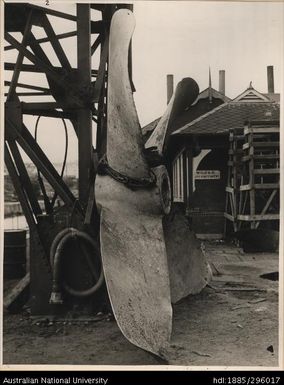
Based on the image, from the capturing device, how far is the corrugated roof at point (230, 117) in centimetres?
1077

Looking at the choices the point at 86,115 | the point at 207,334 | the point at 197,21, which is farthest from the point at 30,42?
the point at 207,334

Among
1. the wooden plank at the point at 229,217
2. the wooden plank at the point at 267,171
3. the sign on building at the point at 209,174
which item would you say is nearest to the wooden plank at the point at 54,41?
the wooden plank at the point at 267,171

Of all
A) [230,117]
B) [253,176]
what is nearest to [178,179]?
[230,117]

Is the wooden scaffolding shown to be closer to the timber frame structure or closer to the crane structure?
the crane structure

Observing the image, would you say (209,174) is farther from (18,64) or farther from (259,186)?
(18,64)

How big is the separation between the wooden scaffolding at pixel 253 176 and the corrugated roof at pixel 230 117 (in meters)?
0.77

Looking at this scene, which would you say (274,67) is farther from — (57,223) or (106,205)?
(57,223)

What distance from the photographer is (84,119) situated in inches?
175

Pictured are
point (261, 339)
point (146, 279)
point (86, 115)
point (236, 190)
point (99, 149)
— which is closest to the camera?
point (146, 279)

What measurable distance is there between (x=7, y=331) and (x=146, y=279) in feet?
5.89

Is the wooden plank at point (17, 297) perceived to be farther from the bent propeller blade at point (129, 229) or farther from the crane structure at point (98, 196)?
the bent propeller blade at point (129, 229)

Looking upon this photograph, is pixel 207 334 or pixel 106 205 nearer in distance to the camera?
pixel 106 205

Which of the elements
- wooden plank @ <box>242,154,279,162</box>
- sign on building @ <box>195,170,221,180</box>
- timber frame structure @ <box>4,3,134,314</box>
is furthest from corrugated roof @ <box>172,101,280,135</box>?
timber frame structure @ <box>4,3,134,314</box>

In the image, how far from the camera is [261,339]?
4.08 m
